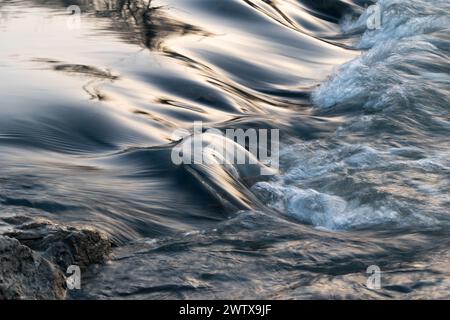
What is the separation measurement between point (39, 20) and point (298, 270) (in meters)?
6.44

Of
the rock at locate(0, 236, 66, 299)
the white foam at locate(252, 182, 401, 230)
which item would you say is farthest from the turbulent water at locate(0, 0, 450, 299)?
the rock at locate(0, 236, 66, 299)

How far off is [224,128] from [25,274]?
3.76m

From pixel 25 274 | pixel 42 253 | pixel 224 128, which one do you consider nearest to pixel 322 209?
pixel 224 128

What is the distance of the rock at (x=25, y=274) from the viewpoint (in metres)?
3.94

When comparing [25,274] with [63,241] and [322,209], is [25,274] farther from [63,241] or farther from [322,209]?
[322,209]

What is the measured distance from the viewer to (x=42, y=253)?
14.6 feet

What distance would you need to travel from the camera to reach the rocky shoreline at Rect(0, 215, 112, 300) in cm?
398

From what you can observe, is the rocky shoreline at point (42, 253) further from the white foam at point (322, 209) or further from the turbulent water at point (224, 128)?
the white foam at point (322, 209)

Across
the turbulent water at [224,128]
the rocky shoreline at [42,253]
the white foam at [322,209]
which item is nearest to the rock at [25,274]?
the rocky shoreline at [42,253]

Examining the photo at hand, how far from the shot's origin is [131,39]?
1024cm

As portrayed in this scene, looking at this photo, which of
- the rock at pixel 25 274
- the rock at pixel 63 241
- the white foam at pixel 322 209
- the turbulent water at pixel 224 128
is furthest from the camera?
the white foam at pixel 322 209

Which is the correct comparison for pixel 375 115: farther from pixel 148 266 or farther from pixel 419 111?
pixel 148 266

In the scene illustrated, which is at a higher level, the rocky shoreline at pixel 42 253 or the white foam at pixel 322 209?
the rocky shoreline at pixel 42 253
